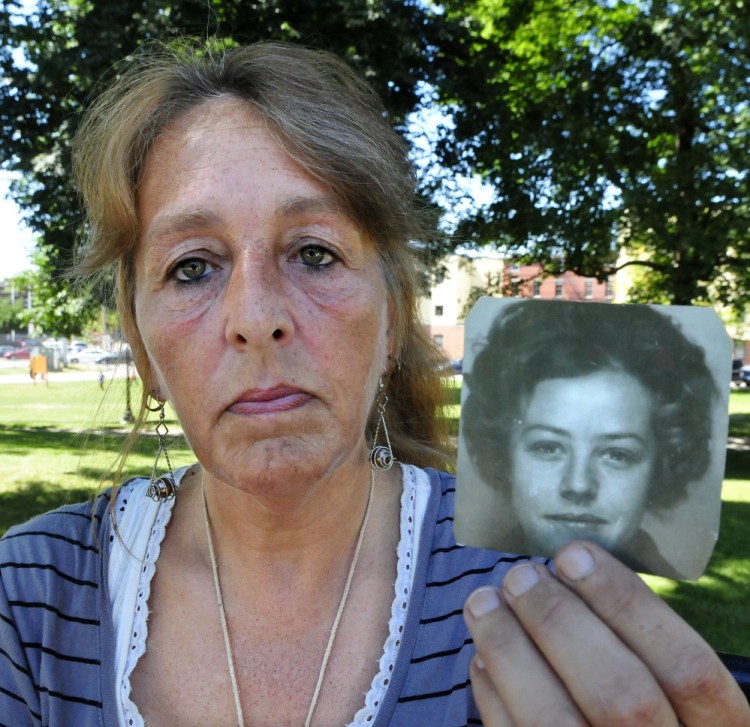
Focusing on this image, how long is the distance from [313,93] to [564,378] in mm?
1130

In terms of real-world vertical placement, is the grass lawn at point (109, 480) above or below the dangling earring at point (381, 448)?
below

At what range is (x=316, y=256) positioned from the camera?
170 centimetres

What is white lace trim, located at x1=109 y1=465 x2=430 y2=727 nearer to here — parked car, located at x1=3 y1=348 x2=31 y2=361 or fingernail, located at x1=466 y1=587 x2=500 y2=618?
fingernail, located at x1=466 y1=587 x2=500 y2=618

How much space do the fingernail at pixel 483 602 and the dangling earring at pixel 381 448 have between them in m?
0.97

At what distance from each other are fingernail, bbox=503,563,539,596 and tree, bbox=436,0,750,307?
7389mm

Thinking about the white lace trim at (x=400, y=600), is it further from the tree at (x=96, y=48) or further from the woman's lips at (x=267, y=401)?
the tree at (x=96, y=48)

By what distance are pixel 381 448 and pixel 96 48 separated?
627 centimetres

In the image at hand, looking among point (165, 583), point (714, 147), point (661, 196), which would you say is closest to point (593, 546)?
point (165, 583)

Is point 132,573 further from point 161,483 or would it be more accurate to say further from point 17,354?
point 17,354

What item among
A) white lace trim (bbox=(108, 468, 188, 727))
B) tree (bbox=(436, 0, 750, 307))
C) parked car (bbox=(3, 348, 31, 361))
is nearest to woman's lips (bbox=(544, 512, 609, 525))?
white lace trim (bbox=(108, 468, 188, 727))

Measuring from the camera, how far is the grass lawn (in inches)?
97.7

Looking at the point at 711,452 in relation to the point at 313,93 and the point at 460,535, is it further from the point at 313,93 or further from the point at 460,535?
the point at 313,93

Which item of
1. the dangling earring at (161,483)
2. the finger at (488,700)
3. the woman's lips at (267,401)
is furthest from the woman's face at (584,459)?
the dangling earring at (161,483)

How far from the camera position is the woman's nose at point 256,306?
59.2 inches
